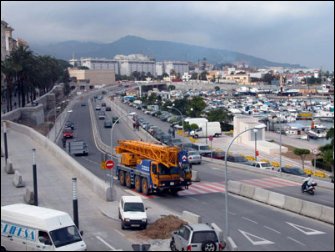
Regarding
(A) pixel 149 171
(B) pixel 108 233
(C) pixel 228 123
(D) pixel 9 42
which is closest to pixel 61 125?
(C) pixel 228 123

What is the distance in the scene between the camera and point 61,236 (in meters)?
21.6

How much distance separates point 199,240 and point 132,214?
6606 mm

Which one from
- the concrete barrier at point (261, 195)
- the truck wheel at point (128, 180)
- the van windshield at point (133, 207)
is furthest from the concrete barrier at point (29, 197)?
the concrete barrier at point (261, 195)

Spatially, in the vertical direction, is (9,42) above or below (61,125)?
above

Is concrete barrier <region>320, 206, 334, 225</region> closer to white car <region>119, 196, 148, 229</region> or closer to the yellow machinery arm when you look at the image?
white car <region>119, 196, 148, 229</region>

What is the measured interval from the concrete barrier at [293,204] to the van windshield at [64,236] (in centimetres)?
1328

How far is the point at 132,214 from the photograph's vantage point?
2744cm

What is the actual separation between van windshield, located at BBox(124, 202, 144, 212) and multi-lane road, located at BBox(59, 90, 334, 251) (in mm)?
3626

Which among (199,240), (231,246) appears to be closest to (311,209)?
(231,246)

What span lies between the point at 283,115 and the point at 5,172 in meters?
101

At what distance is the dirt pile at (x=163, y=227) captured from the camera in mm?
25844

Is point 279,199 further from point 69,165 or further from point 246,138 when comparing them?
point 246,138

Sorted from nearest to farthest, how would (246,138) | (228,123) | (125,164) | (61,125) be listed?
(125,164) < (246,138) < (61,125) < (228,123)

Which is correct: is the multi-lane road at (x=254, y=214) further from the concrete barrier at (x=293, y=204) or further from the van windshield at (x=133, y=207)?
the van windshield at (x=133, y=207)
